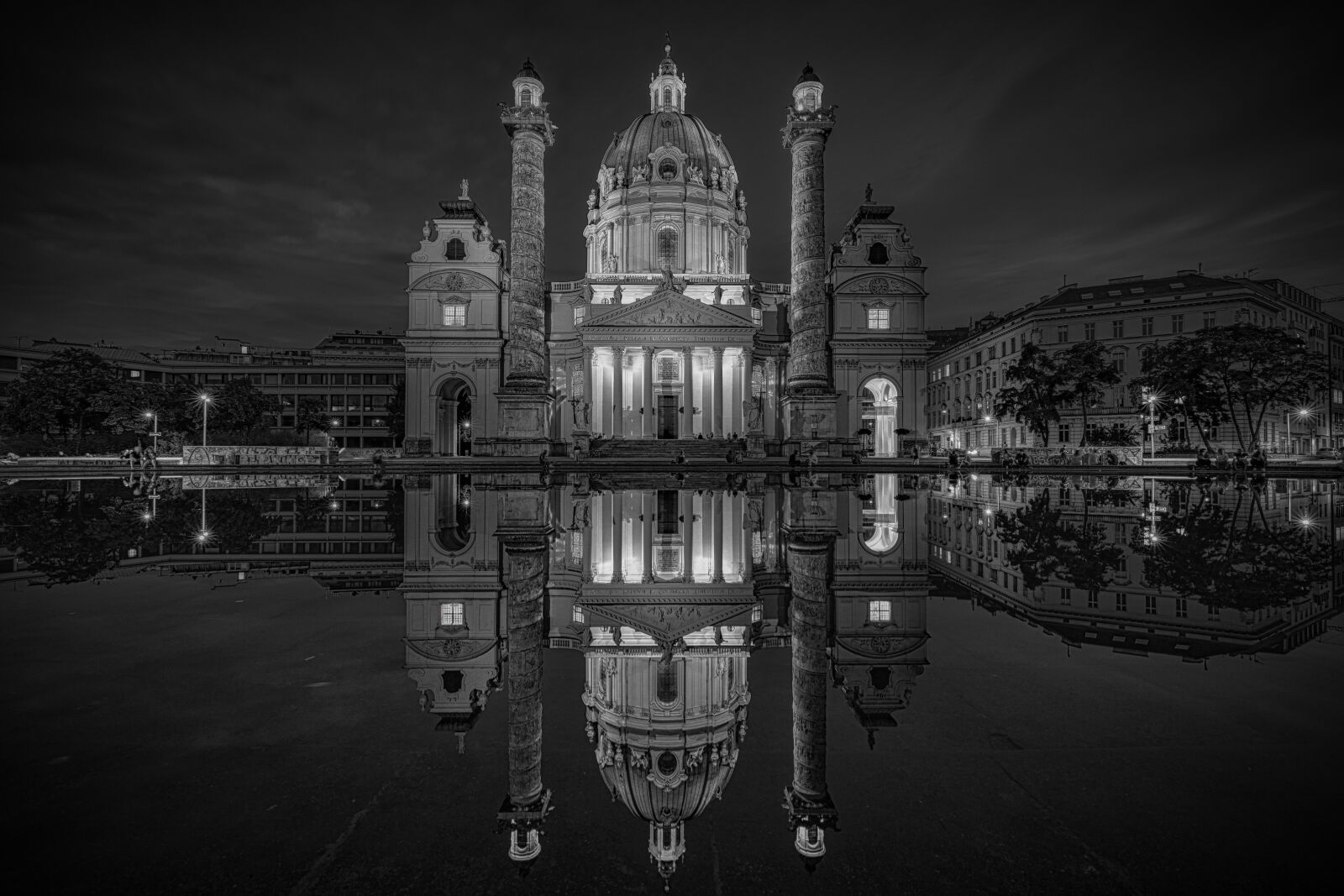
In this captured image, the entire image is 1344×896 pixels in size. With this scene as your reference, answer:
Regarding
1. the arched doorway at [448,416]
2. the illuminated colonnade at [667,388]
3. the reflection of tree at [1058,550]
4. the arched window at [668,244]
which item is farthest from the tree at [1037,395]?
the reflection of tree at [1058,550]


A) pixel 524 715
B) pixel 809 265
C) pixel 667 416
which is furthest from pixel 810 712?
pixel 667 416

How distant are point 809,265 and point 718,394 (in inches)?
541

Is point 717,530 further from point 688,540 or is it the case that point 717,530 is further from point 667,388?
point 667,388

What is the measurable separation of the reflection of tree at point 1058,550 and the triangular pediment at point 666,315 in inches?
1406

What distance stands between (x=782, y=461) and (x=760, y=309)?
72.9 feet

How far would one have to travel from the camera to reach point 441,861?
2.16 meters

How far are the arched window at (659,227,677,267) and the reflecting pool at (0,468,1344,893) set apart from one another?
55.1 meters

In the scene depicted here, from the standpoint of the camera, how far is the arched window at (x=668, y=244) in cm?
6025

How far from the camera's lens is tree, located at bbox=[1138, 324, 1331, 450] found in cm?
4594

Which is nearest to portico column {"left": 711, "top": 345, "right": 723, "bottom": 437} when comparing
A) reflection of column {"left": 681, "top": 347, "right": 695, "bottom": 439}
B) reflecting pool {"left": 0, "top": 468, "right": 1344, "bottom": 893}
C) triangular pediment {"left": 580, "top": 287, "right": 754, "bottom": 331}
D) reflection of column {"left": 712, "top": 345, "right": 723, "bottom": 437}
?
reflection of column {"left": 712, "top": 345, "right": 723, "bottom": 437}

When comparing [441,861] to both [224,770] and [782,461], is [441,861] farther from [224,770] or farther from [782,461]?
[782,461]

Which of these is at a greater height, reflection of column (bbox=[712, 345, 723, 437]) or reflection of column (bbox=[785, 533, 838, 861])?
reflection of column (bbox=[712, 345, 723, 437])

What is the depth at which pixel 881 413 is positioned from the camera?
53.6m

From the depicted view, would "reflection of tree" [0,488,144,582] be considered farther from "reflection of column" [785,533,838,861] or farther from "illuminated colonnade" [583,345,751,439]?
"illuminated colonnade" [583,345,751,439]
